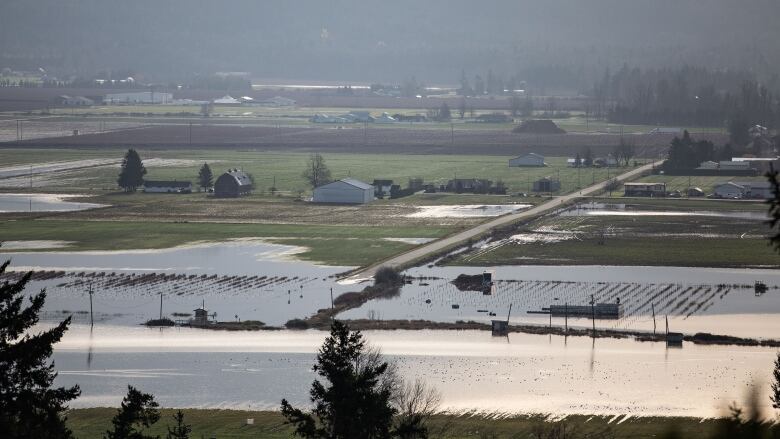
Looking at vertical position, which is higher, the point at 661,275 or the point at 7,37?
the point at 7,37

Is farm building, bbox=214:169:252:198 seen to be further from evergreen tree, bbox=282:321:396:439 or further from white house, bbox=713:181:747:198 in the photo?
evergreen tree, bbox=282:321:396:439

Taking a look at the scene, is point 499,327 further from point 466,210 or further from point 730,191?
point 730,191

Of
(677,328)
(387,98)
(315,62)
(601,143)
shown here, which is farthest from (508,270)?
(315,62)

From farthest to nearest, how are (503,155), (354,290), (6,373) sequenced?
(503,155)
(354,290)
(6,373)

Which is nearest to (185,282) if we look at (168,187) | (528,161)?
(168,187)

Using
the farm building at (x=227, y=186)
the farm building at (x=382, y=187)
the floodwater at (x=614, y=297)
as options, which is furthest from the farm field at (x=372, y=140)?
the floodwater at (x=614, y=297)

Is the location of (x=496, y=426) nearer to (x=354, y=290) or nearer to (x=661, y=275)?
(x=354, y=290)

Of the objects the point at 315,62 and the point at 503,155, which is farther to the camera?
the point at 315,62

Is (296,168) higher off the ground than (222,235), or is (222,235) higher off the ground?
(296,168)
